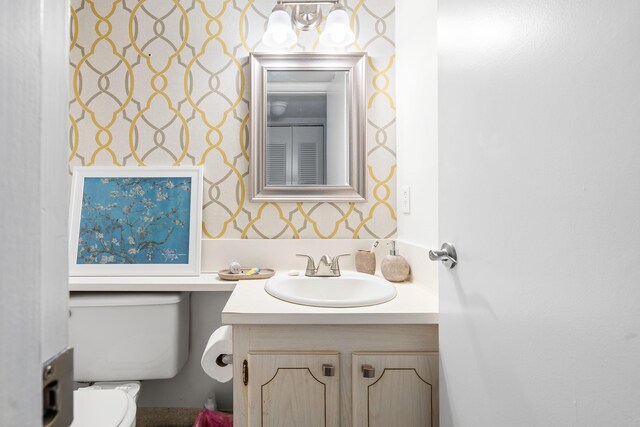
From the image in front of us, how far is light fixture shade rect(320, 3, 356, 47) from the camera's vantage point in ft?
4.91

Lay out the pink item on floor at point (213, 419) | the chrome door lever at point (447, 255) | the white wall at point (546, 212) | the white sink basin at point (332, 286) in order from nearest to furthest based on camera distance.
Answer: the white wall at point (546, 212) → the chrome door lever at point (447, 255) → the white sink basin at point (332, 286) → the pink item on floor at point (213, 419)

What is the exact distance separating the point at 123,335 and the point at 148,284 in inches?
8.2

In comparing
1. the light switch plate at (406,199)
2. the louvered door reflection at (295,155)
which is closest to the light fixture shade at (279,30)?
the louvered door reflection at (295,155)

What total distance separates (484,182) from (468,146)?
11 cm

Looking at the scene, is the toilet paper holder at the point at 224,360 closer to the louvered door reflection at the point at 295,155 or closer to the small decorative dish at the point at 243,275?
the small decorative dish at the point at 243,275

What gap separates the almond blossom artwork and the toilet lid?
560mm

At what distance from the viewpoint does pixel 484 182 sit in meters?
0.69

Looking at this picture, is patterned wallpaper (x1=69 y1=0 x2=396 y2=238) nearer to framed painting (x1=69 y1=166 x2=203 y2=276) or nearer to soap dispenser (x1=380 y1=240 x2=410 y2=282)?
framed painting (x1=69 y1=166 x2=203 y2=276)

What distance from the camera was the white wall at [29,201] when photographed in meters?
0.21

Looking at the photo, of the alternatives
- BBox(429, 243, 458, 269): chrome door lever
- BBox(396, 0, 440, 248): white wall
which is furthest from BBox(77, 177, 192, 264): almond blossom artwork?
BBox(429, 243, 458, 269): chrome door lever

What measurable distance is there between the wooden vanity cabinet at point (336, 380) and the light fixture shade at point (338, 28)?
120cm

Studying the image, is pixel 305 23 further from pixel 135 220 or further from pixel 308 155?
pixel 135 220

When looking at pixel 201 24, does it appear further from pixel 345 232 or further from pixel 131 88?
pixel 345 232

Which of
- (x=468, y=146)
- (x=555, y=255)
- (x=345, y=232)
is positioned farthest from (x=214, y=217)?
(x=555, y=255)
